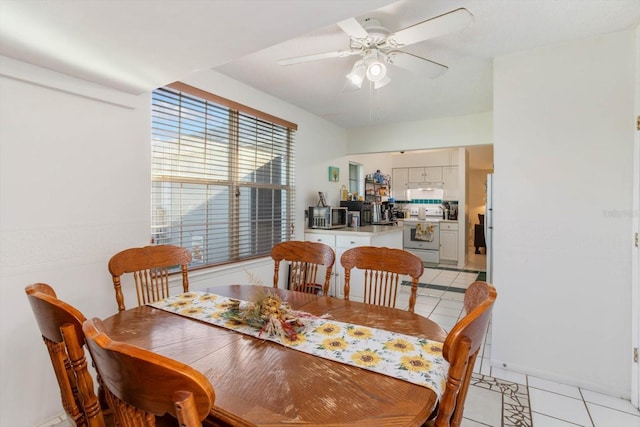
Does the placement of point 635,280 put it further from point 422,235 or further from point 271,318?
point 422,235

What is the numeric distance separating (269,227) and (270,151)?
827mm

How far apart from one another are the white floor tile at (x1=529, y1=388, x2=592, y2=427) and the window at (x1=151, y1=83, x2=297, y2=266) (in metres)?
2.52

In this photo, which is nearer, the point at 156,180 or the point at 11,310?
the point at 11,310

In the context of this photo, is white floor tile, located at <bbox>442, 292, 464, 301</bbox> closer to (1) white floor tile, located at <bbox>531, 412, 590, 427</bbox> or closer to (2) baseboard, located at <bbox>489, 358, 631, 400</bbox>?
(2) baseboard, located at <bbox>489, 358, 631, 400</bbox>

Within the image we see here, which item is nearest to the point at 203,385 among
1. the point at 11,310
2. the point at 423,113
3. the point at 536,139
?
the point at 11,310

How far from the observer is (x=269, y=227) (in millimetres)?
3479

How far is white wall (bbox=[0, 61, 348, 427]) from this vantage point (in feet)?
5.41

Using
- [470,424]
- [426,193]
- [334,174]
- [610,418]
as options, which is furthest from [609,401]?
[426,193]

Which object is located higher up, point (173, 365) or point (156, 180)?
point (156, 180)

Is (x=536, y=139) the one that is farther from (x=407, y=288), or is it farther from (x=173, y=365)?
(x=407, y=288)

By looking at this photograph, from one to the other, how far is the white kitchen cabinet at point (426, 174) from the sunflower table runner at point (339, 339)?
20.1 feet

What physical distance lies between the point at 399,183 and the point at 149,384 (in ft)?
→ 23.5

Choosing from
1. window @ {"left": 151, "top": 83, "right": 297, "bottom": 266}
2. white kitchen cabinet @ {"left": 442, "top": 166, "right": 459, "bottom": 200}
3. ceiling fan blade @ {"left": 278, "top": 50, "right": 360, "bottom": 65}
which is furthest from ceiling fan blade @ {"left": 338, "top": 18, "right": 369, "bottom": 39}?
white kitchen cabinet @ {"left": 442, "top": 166, "right": 459, "bottom": 200}

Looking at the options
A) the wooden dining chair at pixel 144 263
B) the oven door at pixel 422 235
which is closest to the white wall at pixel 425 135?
the oven door at pixel 422 235
